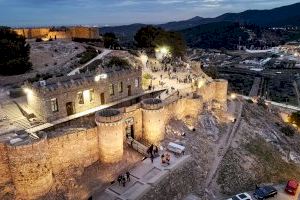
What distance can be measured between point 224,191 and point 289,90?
79.1 meters

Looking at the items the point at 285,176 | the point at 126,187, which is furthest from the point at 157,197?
the point at 285,176

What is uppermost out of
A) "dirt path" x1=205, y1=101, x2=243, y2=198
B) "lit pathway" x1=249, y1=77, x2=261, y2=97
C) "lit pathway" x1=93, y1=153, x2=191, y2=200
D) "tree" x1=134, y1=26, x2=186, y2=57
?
"tree" x1=134, y1=26, x2=186, y2=57

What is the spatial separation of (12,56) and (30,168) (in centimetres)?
2605

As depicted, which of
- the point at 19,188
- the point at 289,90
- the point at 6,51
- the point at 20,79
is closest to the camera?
the point at 19,188

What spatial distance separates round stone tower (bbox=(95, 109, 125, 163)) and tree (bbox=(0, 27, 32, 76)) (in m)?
20.6

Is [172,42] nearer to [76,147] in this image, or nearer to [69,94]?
[69,94]

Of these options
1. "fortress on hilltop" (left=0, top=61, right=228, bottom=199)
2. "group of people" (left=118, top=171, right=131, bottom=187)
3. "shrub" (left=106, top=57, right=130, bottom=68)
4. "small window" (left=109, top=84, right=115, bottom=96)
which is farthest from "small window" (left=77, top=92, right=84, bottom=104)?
"shrub" (left=106, top=57, right=130, bottom=68)

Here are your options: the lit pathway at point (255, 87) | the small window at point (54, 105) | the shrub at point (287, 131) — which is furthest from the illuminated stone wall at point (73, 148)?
the lit pathway at point (255, 87)

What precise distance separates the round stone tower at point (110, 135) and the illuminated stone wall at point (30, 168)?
4805 mm

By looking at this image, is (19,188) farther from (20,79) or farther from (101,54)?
(101,54)

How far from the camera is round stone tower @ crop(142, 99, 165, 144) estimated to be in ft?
99.1

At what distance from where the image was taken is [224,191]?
95.7 feet

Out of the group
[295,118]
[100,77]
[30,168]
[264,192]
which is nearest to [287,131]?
[295,118]

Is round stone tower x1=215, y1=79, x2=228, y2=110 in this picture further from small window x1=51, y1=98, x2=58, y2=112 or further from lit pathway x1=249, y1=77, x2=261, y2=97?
lit pathway x1=249, y1=77, x2=261, y2=97
